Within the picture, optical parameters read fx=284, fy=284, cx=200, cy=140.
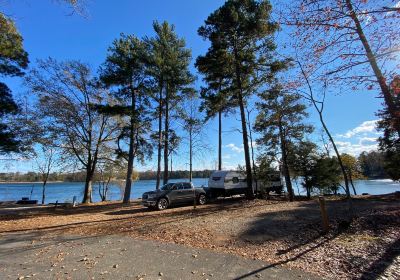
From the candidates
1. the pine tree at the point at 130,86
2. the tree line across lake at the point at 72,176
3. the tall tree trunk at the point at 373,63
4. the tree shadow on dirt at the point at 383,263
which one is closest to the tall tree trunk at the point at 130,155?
the pine tree at the point at 130,86

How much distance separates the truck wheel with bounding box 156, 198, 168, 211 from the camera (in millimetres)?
16516

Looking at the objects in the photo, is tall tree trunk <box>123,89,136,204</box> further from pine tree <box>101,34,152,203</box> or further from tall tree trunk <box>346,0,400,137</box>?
tall tree trunk <box>346,0,400,137</box>

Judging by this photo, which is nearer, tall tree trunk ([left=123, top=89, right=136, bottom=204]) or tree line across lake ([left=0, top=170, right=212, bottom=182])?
tall tree trunk ([left=123, top=89, right=136, bottom=204])

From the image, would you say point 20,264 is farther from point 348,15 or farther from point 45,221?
point 348,15

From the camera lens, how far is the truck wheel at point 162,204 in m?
16.5

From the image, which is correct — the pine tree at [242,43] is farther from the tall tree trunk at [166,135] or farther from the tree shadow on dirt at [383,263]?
the tree shadow on dirt at [383,263]

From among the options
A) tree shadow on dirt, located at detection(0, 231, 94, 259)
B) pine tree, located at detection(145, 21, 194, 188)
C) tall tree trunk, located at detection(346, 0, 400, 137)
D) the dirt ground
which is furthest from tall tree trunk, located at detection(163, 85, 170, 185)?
tall tree trunk, located at detection(346, 0, 400, 137)

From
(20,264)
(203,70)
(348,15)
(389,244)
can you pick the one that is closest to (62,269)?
(20,264)

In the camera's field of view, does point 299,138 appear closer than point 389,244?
No

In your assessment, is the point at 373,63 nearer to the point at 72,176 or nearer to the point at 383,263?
the point at 383,263

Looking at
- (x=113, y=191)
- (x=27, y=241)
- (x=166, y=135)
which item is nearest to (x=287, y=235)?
(x=27, y=241)

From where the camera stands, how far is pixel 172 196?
56.8 ft

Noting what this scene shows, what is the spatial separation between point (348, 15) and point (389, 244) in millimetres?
6098

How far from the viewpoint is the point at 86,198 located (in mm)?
24312
